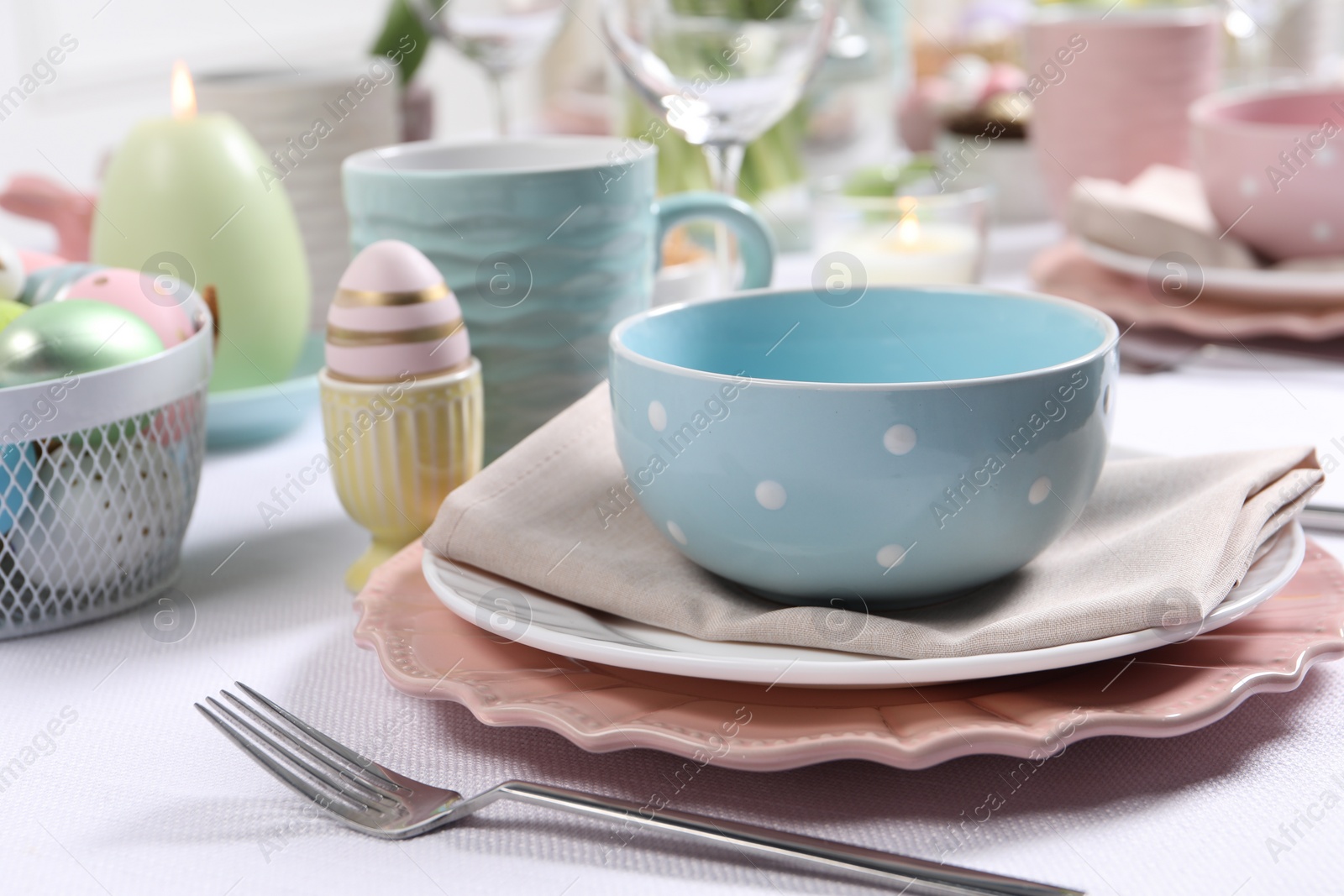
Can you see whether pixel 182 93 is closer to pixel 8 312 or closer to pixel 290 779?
pixel 8 312

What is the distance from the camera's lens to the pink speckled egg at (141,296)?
484mm

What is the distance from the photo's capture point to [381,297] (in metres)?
0.46

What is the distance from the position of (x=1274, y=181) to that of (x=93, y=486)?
0.63m

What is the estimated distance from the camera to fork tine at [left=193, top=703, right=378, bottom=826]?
0.32 meters

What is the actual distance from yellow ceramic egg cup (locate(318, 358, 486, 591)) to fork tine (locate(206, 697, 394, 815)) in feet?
0.37

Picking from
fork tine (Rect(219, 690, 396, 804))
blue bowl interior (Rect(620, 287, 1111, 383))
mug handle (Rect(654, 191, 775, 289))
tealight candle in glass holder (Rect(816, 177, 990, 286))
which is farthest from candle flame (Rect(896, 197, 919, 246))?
fork tine (Rect(219, 690, 396, 804))

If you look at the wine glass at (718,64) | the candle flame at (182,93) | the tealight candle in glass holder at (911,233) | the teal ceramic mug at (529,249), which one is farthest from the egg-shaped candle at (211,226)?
the tealight candle in glass holder at (911,233)

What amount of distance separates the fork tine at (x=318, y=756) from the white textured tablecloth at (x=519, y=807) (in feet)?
0.04

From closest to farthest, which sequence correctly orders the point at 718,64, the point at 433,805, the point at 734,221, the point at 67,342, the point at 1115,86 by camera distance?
the point at 433,805 < the point at 67,342 < the point at 734,221 < the point at 718,64 < the point at 1115,86

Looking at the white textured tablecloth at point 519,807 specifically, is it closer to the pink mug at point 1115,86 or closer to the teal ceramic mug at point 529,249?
the teal ceramic mug at point 529,249

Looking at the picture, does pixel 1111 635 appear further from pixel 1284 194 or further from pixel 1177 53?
pixel 1177 53

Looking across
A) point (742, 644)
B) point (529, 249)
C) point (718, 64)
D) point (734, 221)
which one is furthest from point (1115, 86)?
point (742, 644)

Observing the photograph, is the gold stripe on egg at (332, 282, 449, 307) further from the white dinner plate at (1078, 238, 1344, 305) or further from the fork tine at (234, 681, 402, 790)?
the white dinner plate at (1078, 238, 1344, 305)

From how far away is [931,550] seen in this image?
A: 0.36 m
